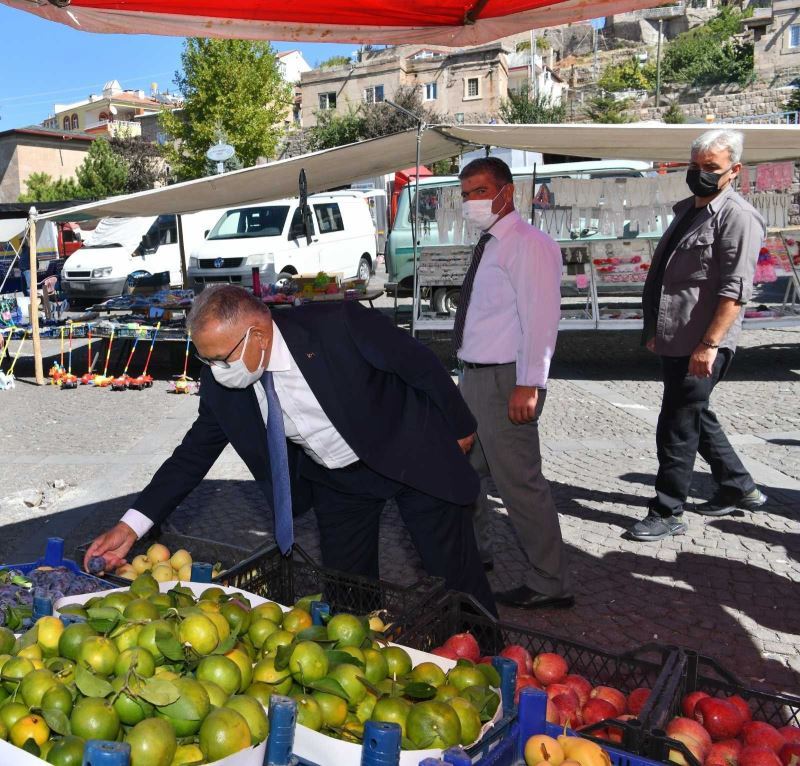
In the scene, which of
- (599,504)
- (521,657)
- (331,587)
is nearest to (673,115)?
(599,504)

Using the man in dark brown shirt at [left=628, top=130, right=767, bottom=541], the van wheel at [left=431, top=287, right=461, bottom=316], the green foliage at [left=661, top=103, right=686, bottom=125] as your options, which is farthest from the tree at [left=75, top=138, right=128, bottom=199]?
the man in dark brown shirt at [left=628, top=130, right=767, bottom=541]

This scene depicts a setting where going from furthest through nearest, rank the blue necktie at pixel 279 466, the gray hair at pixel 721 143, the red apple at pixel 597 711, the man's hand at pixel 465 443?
the gray hair at pixel 721 143, the man's hand at pixel 465 443, the blue necktie at pixel 279 466, the red apple at pixel 597 711

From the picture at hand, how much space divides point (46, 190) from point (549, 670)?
51.1 meters

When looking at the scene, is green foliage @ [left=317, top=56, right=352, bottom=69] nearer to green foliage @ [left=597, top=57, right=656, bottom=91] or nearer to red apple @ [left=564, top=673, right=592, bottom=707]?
green foliage @ [left=597, top=57, right=656, bottom=91]

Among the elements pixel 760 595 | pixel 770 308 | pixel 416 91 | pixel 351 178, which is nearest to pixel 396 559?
pixel 760 595

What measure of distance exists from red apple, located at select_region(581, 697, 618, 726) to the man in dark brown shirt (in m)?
2.66

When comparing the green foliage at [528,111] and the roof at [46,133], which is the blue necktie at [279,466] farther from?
the roof at [46,133]

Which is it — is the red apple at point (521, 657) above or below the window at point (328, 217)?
below

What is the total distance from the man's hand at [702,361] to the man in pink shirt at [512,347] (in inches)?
40.3

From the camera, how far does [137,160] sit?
4812 cm

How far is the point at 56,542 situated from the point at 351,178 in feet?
21.1

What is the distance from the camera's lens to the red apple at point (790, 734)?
76.3 inches

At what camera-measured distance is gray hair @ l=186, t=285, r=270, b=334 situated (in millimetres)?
2410

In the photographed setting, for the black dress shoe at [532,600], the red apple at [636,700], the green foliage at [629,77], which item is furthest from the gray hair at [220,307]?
the green foliage at [629,77]
